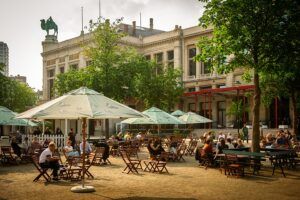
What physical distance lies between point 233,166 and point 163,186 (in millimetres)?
2996

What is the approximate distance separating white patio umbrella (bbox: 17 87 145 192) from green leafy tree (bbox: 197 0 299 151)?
614 cm

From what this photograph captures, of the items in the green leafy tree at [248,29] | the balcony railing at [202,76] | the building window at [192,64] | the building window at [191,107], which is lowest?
the building window at [191,107]

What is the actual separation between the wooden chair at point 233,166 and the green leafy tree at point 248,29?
6.15 feet

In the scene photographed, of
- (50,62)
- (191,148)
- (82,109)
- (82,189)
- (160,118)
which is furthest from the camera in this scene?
(50,62)

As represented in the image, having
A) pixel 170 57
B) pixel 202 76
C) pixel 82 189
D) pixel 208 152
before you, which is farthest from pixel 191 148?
pixel 170 57

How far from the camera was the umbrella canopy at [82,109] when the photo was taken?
32.3 feet

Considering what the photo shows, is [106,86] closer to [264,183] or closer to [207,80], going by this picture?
[207,80]

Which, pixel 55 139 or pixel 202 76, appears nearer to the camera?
pixel 55 139

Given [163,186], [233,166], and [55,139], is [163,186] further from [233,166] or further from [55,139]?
[55,139]

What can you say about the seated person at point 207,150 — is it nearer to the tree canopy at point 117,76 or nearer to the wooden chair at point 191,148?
the wooden chair at point 191,148

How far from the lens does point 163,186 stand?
37.6 ft

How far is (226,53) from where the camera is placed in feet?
50.7

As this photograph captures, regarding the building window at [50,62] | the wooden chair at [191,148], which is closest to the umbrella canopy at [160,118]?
the wooden chair at [191,148]

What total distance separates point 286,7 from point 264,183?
6.59m
